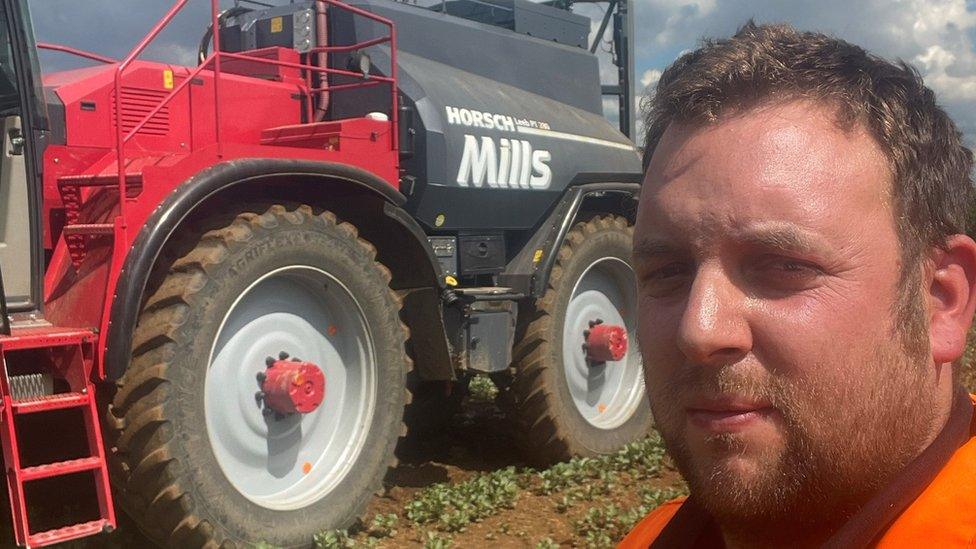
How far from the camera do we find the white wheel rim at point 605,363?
20.3 ft

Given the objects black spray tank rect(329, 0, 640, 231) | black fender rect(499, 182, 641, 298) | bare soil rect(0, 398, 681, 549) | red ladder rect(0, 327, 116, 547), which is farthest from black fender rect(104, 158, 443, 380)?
black fender rect(499, 182, 641, 298)

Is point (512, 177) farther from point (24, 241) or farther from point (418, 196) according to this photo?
point (24, 241)

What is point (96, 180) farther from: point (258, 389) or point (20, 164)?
point (258, 389)

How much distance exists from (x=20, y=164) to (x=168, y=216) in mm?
628

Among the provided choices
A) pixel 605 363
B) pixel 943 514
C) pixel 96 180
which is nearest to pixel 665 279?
pixel 943 514

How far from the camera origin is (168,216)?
3758mm

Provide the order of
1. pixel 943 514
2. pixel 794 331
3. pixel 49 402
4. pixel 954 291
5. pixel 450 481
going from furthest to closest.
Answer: pixel 450 481 → pixel 49 402 → pixel 954 291 → pixel 794 331 → pixel 943 514

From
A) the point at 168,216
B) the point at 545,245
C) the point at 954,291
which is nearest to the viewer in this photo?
the point at 954,291

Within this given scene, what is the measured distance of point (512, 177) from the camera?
5.80 meters

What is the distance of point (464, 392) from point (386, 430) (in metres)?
2.29

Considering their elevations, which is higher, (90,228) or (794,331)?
(90,228)

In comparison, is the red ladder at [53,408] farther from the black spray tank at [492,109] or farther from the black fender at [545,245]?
the black fender at [545,245]

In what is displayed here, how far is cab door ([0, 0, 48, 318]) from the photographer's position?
372 centimetres

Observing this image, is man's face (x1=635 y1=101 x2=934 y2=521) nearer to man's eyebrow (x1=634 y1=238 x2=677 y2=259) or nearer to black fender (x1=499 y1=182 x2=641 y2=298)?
man's eyebrow (x1=634 y1=238 x2=677 y2=259)
